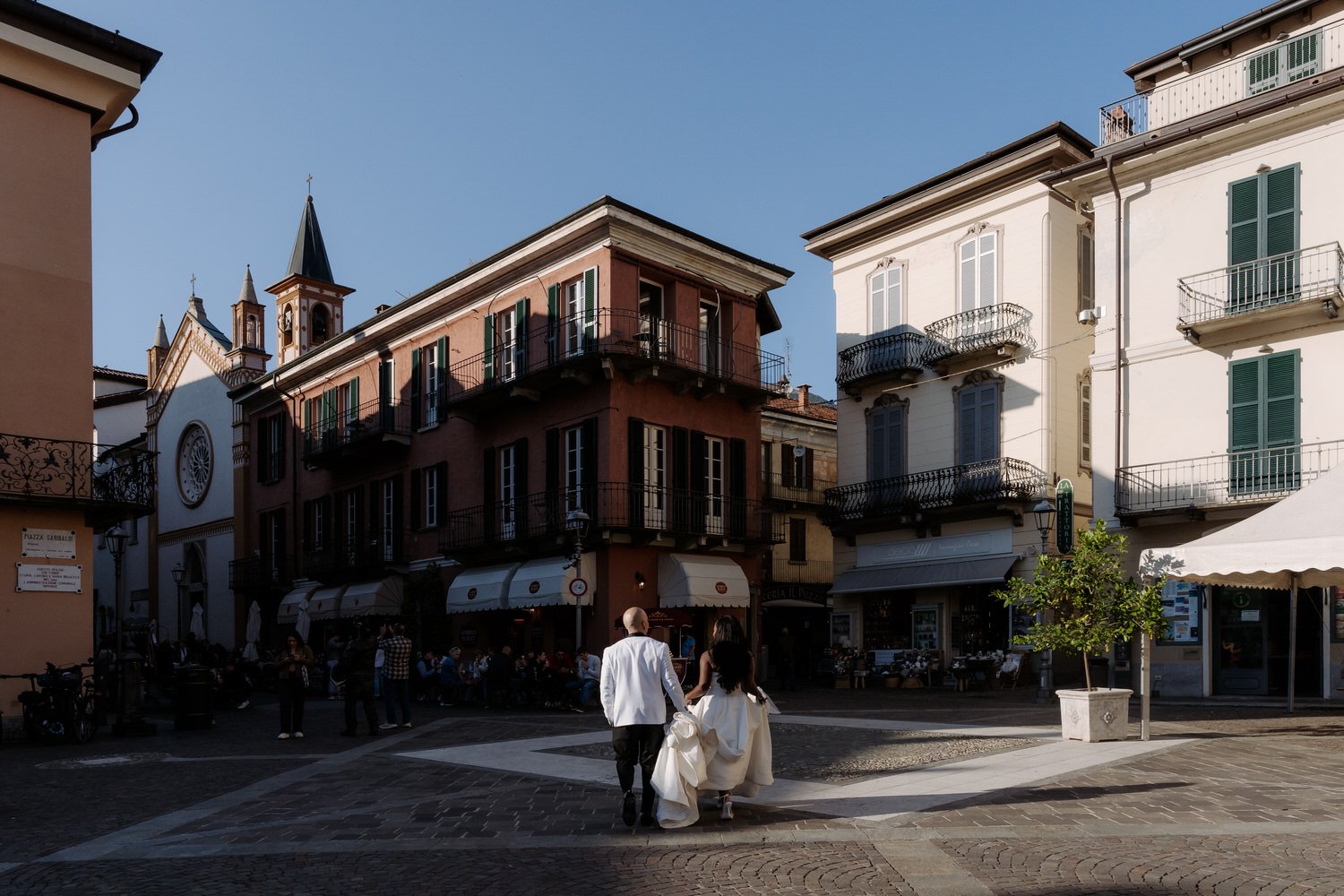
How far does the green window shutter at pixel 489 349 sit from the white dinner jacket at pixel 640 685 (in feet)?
69.1

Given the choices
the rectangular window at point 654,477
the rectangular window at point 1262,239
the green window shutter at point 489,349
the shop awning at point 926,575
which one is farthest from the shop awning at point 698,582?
the rectangular window at point 1262,239

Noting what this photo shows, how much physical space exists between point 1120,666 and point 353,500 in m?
22.3

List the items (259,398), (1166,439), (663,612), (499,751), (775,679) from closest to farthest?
(499,751)
(1166,439)
(663,612)
(775,679)
(259,398)

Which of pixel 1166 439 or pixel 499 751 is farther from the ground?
pixel 1166 439

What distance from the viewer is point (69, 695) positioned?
16.3 meters

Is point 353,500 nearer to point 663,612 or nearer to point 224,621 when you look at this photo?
point 224,621

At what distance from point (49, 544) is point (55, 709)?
2.59 meters

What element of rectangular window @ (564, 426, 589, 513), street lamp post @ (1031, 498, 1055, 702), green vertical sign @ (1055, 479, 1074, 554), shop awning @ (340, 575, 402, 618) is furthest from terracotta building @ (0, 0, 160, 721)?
green vertical sign @ (1055, 479, 1074, 554)


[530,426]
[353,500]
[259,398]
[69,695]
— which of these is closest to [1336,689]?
[530,426]

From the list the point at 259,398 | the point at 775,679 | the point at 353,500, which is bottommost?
the point at 775,679

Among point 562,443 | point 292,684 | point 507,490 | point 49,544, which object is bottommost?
point 292,684

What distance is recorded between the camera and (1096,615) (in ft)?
45.2

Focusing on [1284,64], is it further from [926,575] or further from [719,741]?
[719,741]

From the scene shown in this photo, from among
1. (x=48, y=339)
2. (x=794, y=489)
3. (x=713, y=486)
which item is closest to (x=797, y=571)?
(x=794, y=489)
